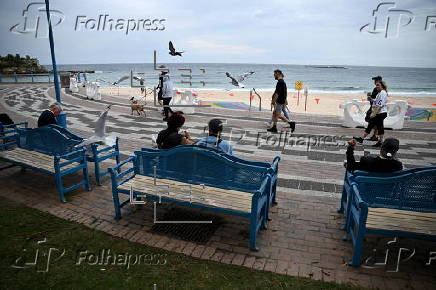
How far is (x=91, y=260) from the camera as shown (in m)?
3.20

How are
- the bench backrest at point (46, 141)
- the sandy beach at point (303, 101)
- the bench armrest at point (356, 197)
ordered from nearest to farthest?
the bench armrest at point (356, 197)
the bench backrest at point (46, 141)
the sandy beach at point (303, 101)

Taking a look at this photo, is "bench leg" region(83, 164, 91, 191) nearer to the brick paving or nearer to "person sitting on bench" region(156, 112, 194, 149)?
the brick paving

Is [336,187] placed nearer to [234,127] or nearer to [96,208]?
[96,208]

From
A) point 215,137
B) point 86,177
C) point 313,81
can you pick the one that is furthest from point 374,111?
point 313,81

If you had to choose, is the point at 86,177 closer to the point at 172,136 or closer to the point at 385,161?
the point at 172,136

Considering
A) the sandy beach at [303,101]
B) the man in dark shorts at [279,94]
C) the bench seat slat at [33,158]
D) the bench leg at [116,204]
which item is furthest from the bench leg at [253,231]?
the sandy beach at [303,101]

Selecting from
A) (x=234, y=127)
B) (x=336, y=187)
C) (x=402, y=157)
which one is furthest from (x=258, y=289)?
(x=234, y=127)

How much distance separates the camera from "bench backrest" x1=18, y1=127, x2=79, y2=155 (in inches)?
196

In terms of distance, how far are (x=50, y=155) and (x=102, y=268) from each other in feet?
9.97

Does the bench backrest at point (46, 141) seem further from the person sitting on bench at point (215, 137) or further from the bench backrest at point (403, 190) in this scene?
the bench backrest at point (403, 190)

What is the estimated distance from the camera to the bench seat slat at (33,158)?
4848mm

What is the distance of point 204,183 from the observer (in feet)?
12.5

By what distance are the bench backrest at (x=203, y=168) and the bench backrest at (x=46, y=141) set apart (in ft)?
5.90

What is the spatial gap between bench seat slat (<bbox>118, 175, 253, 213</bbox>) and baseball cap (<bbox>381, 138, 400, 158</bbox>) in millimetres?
1692
